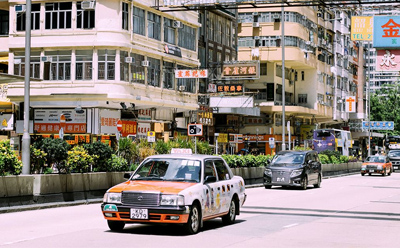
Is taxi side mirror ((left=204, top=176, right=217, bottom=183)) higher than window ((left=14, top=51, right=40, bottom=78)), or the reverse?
window ((left=14, top=51, right=40, bottom=78))

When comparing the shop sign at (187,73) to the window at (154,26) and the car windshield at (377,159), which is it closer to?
the window at (154,26)

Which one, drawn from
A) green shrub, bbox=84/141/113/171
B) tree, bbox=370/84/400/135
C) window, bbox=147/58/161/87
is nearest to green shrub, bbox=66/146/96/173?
green shrub, bbox=84/141/113/171

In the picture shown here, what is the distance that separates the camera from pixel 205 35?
61.0 m

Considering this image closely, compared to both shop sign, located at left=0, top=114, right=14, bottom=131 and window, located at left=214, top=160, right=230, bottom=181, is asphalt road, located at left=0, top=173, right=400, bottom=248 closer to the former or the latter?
window, located at left=214, top=160, right=230, bottom=181

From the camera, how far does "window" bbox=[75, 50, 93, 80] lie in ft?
145

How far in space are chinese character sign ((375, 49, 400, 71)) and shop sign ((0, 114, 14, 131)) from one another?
25817mm

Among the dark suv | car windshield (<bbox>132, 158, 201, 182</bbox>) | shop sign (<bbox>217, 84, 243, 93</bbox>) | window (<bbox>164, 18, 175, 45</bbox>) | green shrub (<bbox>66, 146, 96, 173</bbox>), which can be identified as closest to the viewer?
car windshield (<bbox>132, 158, 201, 182</bbox>)

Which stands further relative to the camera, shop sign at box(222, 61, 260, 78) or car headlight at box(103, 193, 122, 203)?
shop sign at box(222, 61, 260, 78)

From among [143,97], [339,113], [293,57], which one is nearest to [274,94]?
[293,57]

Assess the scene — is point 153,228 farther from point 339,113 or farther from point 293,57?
point 339,113

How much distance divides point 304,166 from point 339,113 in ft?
197

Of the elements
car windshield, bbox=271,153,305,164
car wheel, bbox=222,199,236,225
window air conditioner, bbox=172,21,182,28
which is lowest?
car wheel, bbox=222,199,236,225

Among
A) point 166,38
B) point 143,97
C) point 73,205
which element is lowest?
point 73,205

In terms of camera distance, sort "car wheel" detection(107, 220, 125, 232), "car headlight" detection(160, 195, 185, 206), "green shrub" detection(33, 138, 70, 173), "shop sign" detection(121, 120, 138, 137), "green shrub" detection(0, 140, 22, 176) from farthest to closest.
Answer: "shop sign" detection(121, 120, 138, 137), "green shrub" detection(33, 138, 70, 173), "green shrub" detection(0, 140, 22, 176), "car wheel" detection(107, 220, 125, 232), "car headlight" detection(160, 195, 185, 206)
